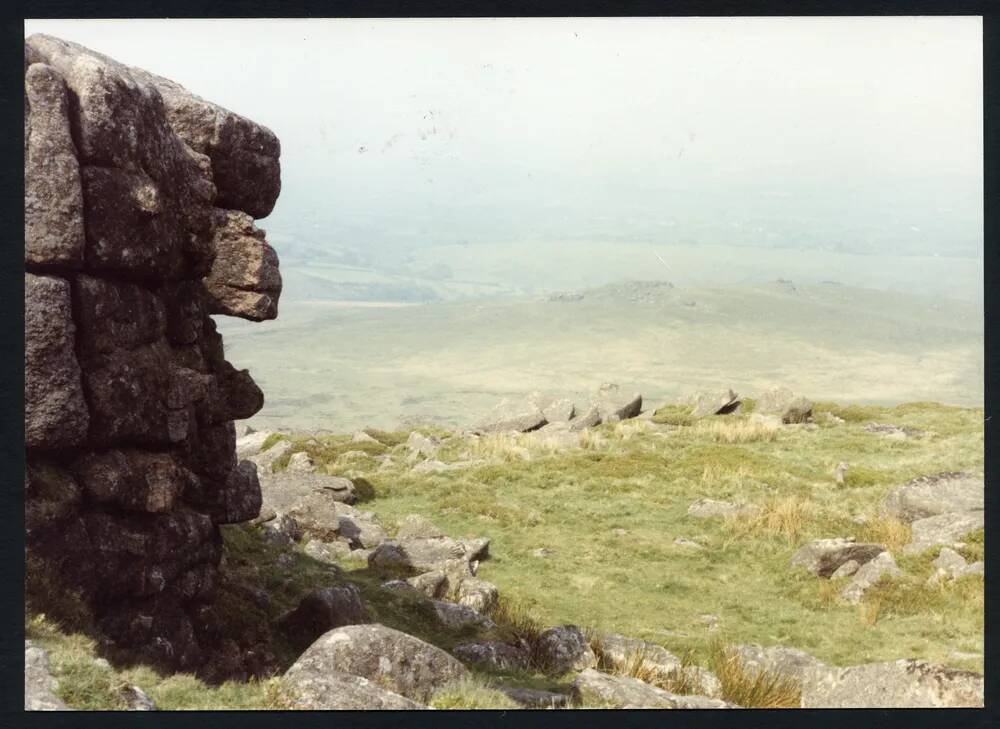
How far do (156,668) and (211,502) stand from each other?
4211mm

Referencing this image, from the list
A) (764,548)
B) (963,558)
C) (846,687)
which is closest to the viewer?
(846,687)

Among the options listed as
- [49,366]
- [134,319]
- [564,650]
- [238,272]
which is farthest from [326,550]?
[49,366]

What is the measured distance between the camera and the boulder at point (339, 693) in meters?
13.3

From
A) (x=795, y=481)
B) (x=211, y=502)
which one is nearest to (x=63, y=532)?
(x=211, y=502)

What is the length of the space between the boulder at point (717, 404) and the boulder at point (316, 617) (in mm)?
37502

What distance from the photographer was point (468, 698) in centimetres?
1446

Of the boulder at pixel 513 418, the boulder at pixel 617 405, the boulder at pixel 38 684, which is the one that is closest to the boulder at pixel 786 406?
the boulder at pixel 617 405

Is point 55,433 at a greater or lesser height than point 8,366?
lesser

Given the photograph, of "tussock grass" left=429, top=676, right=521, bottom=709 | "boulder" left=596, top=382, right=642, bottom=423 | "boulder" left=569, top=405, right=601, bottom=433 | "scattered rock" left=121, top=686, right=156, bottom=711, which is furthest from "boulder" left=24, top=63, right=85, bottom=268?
"boulder" left=596, top=382, right=642, bottom=423

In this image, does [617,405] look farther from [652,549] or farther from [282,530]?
[282,530]

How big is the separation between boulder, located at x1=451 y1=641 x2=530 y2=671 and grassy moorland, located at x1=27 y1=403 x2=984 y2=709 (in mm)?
442

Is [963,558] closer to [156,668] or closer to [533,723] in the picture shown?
[533,723]

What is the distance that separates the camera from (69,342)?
14.2 metres

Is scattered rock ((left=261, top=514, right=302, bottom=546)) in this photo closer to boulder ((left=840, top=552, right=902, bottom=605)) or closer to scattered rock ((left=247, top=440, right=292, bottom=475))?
boulder ((left=840, top=552, right=902, bottom=605))
